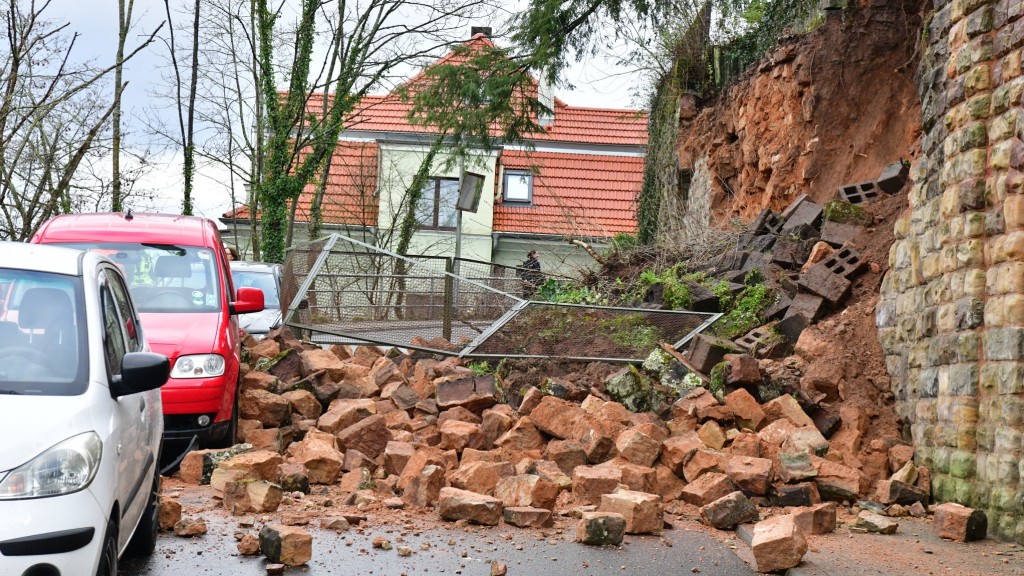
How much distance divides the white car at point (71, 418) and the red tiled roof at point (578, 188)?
1096 inches

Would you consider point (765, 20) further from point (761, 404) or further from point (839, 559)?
point (839, 559)

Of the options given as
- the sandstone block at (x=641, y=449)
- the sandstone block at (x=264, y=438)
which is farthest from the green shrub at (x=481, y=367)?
the sandstone block at (x=641, y=449)

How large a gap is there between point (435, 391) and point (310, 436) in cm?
231

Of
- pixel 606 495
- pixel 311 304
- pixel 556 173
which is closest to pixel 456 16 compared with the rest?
pixel 556 173

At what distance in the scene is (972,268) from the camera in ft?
26.5

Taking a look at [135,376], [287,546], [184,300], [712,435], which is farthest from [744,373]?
[135,376]

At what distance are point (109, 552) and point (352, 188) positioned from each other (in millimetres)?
28587

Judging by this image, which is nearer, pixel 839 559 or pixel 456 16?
pixel 839 559

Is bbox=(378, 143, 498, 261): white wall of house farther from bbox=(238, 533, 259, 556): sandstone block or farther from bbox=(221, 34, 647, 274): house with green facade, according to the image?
bbox=(238, 533, 259, 556): sandstone block

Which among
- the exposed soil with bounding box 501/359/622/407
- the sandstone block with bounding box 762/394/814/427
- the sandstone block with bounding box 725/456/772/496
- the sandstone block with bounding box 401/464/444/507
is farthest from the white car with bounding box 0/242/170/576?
→ the sandstone block with bounding box 762/394/814/427

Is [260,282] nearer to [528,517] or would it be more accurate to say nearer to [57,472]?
[528,517]

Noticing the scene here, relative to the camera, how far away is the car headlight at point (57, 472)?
4.18 meters

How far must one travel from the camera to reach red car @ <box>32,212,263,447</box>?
8836mm

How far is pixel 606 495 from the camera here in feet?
25.4
